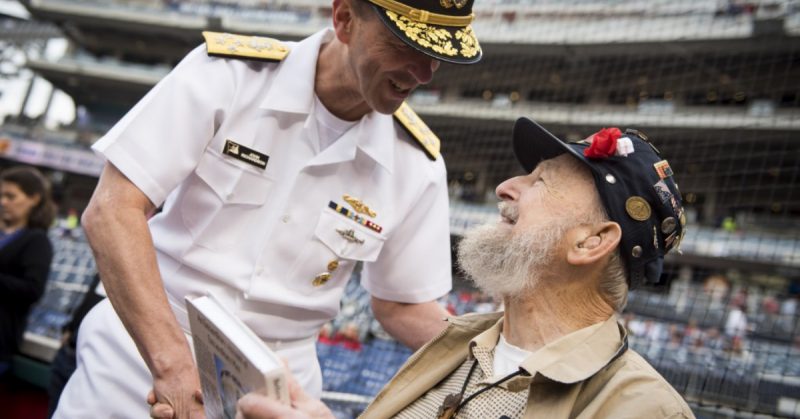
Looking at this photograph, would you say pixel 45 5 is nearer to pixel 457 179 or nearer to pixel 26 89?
pixel 26 89

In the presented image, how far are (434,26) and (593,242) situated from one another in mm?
638

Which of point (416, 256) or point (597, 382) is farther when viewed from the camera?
point (416, 256)

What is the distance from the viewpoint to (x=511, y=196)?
1653 mm

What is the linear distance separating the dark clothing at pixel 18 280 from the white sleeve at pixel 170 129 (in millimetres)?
2487

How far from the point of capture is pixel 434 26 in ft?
5.20

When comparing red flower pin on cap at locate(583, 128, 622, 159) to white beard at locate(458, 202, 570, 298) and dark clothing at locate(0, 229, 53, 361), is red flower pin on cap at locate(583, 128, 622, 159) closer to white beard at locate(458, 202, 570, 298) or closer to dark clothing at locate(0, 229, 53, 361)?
white beard at locate(458, 202, 570, 298)

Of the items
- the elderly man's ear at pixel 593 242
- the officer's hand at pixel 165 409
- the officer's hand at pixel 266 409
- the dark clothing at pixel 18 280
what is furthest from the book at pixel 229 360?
the dark clothing at pixel 18 280

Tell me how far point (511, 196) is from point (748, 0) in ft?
65.8

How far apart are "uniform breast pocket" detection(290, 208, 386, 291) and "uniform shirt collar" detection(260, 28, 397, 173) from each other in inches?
6.6

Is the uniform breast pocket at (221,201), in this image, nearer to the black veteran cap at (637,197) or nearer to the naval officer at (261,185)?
the naval officer at (261,185)

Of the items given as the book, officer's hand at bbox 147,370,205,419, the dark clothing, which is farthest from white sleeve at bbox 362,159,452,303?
the dark clothing

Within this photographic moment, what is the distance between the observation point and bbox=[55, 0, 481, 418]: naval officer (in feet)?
4.69

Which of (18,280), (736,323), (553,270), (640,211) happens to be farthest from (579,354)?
(736,323)

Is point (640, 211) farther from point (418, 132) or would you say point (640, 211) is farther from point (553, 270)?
point (418, 132)
